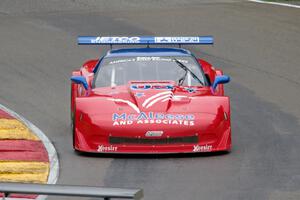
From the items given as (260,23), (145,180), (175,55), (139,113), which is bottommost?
(145,180)

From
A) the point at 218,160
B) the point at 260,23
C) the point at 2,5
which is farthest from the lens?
the point at 2,5

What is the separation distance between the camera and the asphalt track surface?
37.0 feet

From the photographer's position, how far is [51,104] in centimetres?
1580

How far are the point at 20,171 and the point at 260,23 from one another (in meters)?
13.0

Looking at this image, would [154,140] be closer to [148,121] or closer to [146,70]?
[148,121]

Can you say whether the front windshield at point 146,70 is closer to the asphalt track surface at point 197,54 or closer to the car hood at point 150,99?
the car hood at point 150,99

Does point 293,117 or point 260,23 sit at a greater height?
point 260,23

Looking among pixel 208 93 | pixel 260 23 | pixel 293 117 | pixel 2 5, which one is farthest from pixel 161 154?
pixel 2 5

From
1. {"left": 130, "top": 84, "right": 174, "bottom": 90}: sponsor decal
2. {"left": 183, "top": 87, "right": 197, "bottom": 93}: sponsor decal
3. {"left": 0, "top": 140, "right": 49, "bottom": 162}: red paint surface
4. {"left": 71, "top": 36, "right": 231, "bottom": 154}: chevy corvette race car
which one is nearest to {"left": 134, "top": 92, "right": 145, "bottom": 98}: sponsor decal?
{"left": 71, "top": 36, "right": 231, "bottom": 154}: chevy corvette race car

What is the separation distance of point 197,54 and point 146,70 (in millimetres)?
6912

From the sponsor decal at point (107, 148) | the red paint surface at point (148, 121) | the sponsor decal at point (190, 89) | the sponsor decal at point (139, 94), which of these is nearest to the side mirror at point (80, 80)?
the red paint surface at point (148, 121)

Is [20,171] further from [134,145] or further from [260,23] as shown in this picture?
[260,23]

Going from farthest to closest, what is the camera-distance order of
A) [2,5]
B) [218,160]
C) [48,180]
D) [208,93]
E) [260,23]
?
[2,5] < [260,23] < [208,93] < [218,160] < [48,180]

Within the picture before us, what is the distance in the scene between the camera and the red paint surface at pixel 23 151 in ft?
39.8
